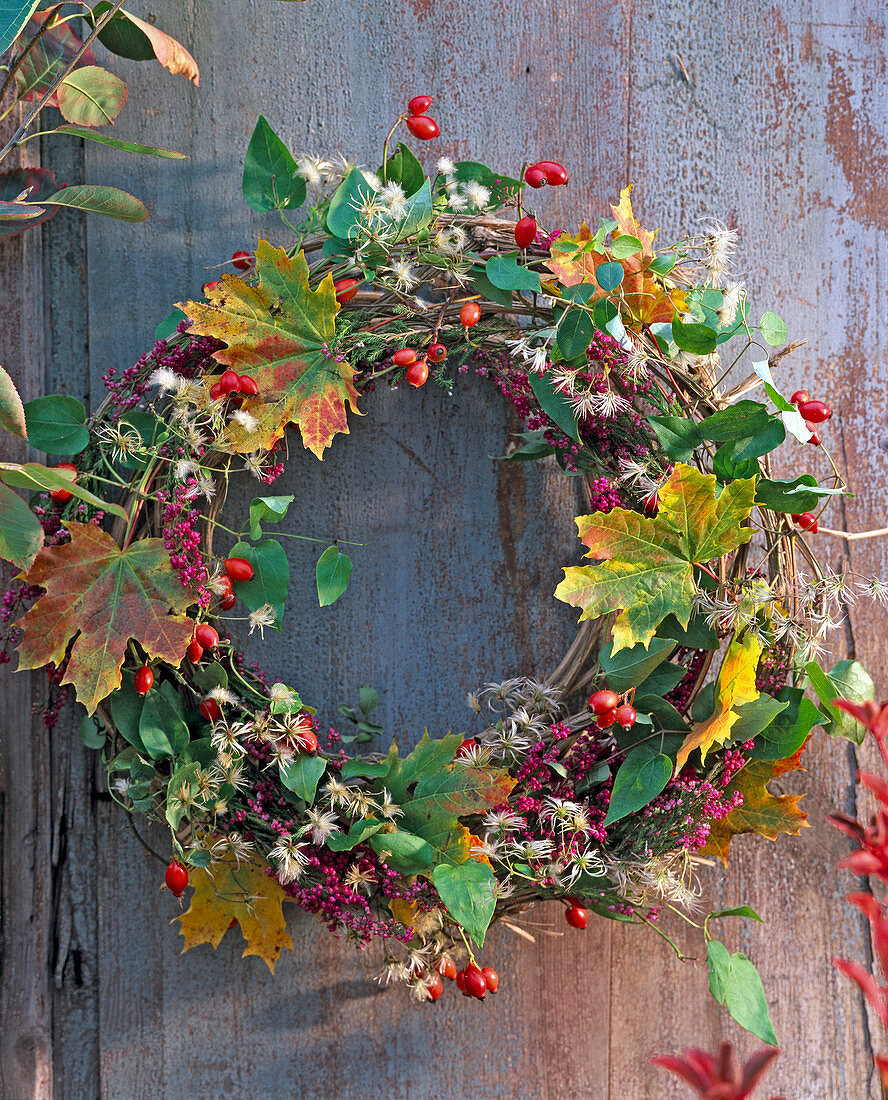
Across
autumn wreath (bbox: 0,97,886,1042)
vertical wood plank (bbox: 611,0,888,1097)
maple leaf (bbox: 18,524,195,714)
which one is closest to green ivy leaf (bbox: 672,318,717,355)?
autumn wreath (bbox: 0,97,886,1042)

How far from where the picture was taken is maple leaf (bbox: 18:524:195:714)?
0.93 meters

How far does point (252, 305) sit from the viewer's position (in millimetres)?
980

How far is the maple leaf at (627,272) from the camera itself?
0.96 meters

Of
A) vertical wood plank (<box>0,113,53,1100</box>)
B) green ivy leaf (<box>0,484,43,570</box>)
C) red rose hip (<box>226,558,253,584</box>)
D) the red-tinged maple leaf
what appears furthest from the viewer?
vertical wood plank (<box>0,113,53,1100</box>)

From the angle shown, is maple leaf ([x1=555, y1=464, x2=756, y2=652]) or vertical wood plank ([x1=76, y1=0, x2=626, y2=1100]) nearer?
maple leaf ([x1=555, y1=464, x2=756, y2=652])

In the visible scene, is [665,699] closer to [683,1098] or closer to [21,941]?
[683,1098]

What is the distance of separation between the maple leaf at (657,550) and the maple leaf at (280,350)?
1.18ft

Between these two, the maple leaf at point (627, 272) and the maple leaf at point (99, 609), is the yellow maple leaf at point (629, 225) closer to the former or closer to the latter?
the maple leaf at point (627, 272)

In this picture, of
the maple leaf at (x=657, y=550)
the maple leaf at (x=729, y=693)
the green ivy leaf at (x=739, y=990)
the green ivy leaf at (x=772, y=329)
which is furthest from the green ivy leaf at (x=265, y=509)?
the green ivy leaf at (x=739, y=990)

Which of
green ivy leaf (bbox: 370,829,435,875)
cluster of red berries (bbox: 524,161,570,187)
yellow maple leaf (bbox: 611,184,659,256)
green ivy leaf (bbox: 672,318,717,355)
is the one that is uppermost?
cluster of red berries (bbox: 524,161,570,187)

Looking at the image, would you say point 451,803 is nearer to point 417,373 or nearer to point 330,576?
point 330,576

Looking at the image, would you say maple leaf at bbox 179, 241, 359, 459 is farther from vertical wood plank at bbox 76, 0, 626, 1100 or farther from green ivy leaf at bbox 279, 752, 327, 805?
green ivy leaf at bbox 279, 752, 327, 805

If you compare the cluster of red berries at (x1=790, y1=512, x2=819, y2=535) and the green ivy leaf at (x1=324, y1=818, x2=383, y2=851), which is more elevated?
the cluster of red berries at (x1=790, y1=512, x2=819, y2=535)

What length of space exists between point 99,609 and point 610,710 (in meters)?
0.65
